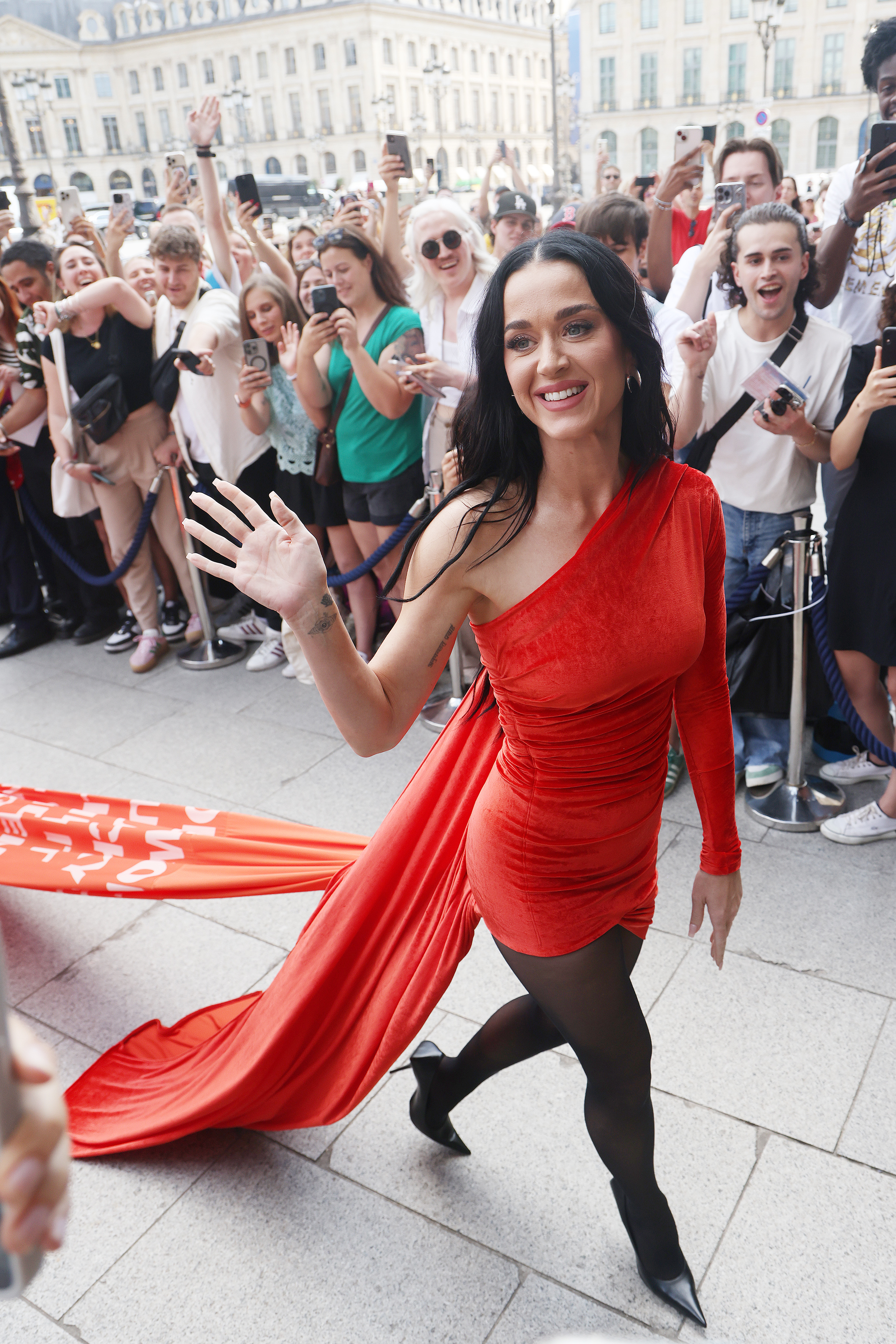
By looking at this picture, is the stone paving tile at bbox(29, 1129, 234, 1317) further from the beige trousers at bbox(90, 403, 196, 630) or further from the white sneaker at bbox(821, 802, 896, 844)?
the beige trousers at bbox(90, 403, 196, 630)

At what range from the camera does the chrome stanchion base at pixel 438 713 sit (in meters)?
4.14

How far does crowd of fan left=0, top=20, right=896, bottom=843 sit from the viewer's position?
304 centimetres

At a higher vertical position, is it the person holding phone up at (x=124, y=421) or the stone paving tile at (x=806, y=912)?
the person holding phone up at (x=124, y=421)

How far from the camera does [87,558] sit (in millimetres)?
5629

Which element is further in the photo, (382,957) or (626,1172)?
(382,957)

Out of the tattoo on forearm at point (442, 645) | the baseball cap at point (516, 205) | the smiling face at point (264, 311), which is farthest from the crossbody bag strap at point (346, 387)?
the tattoo on forearm at point (442, 645)

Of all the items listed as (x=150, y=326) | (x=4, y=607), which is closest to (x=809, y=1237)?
(x=150, y=326)

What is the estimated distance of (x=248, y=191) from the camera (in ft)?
16.4

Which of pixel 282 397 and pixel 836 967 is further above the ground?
pixel 282 397

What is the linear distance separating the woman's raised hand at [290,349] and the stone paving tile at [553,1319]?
11.4 ft

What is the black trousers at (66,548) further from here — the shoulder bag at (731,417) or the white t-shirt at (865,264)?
the white t-shirt at (865,264)

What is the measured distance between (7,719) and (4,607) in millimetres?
1559

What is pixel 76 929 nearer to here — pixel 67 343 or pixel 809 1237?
pixel 809 1237

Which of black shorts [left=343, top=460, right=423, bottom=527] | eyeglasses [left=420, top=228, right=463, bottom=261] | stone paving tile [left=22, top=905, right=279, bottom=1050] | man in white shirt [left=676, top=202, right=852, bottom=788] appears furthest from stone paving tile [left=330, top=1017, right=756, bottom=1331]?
eyeglasses [left=420, top=228, right=463, bottom=261]
